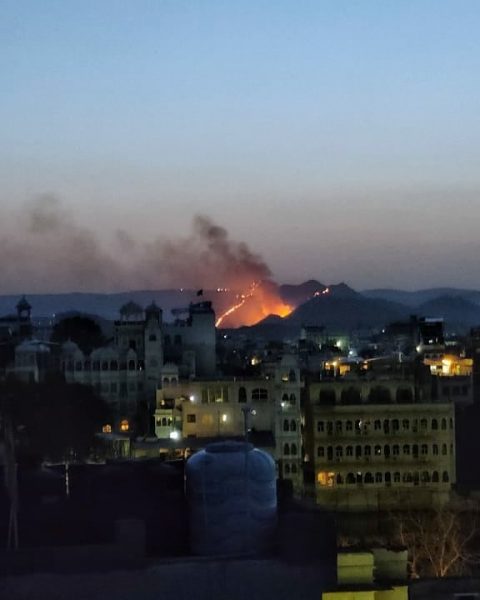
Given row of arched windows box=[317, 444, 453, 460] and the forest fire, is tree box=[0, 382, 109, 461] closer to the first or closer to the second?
row of arched windows box=[317, 444, 453, 460]

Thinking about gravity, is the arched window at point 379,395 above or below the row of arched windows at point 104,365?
below

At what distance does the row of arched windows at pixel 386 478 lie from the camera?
26.5 meters

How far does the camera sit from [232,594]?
26.5 feet

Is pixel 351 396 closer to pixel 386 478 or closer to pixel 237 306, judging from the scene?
pixel 386 478

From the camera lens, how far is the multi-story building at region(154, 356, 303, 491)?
2650cm

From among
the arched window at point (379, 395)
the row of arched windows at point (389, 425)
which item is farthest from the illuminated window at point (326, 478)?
the arched window at point (379, 395)

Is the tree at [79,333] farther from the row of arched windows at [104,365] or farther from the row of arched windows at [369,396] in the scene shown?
the row of arched windows at [369,396]

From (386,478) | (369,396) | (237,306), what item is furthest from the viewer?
(237,306)

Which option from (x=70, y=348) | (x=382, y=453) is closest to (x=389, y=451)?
(x=382, y=453)

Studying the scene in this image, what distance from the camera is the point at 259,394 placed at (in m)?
28.1

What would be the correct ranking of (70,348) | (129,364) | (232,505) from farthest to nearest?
(70,348), (129,364), (232,505)

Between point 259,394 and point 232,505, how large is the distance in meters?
19.0

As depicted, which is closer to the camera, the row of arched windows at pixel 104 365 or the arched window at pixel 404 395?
the arched window at pixel 404 395

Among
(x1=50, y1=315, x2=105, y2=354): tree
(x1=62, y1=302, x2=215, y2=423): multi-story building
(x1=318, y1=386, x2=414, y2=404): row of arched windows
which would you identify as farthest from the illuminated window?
(x1=50, y1=315, x2=105, y2=354): tree
